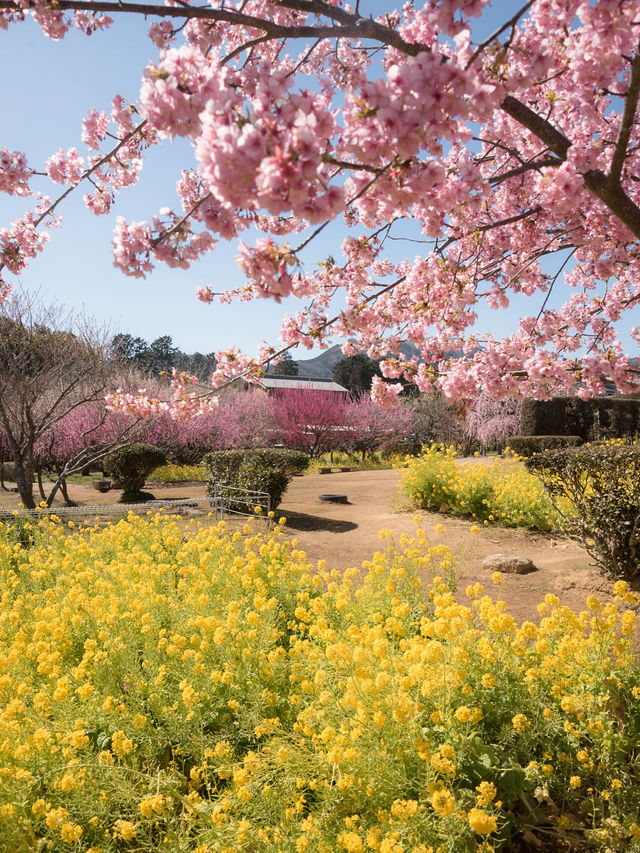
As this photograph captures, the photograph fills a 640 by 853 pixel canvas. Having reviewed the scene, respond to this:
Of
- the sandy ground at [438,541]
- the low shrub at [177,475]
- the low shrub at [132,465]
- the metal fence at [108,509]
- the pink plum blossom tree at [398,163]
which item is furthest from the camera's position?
the low shrub at [177,475]

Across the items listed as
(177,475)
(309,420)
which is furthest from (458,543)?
(309,420)

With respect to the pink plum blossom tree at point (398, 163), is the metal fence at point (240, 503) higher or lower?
lower

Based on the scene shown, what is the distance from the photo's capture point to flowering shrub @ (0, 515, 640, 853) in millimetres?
2008

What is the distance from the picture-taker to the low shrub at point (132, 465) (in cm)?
1393

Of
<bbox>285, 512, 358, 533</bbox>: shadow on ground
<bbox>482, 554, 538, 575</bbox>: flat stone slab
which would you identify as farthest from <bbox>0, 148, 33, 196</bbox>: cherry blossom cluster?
<bbox>285, 512, 358, 533</bbox>: shadow on ground

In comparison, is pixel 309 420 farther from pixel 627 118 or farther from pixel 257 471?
pixel 627 118

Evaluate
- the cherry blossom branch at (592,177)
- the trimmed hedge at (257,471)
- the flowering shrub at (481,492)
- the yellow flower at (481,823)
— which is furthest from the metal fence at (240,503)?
the yellow flower at (481,823)

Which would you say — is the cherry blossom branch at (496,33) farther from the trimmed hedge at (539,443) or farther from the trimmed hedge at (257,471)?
the trimmed hedge at (539,443)

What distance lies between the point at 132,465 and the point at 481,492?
9375mm

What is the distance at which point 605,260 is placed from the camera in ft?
14.3

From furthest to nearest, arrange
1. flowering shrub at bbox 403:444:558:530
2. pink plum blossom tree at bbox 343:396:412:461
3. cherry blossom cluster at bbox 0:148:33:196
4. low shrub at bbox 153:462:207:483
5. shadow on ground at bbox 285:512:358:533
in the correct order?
pink plum blossom tree at bbox 343:396:412:461
low shrub at bbox 153:462:207:483
shadow on ground at bbox 285:512:358:533
flowering shrub at bbox 403:444:558:530
cherry blossom cluster at bbox 0:148:33:196

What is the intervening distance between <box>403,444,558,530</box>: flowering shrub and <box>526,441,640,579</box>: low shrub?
7.32ft

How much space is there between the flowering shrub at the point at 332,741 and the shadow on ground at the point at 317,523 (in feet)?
19.1

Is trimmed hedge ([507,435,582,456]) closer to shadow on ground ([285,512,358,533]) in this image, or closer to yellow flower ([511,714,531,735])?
shadow on ground ([285,512,358,533])
